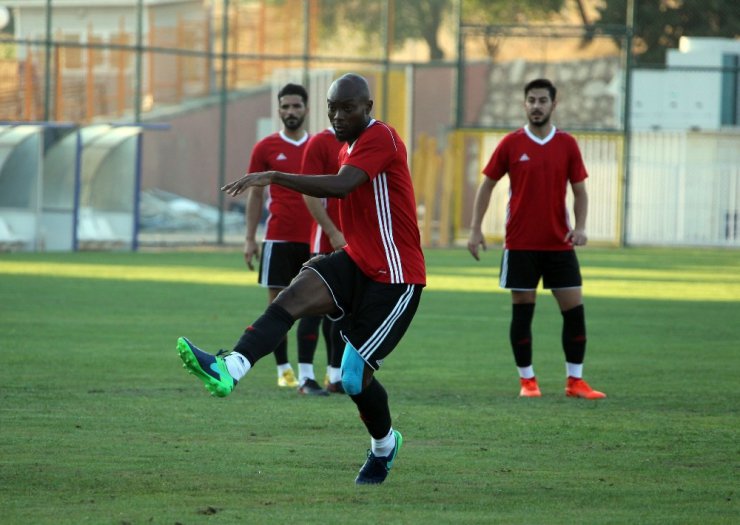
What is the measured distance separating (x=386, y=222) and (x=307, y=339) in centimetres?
391

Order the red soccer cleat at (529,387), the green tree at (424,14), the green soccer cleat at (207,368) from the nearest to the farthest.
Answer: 1. the green soccer cleat at (207,368)
2. the red soccer cleat at (529,387)
3. the green tree at (424,14)

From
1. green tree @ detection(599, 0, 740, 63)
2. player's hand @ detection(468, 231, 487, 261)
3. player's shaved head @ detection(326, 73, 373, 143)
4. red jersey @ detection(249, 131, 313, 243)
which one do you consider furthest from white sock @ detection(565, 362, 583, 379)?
green tree @ detection(599, 0, 740, 63)

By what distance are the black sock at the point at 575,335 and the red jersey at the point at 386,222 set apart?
373 centimetres

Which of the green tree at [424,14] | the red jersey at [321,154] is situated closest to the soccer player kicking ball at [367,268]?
the red jersey at [321,154]

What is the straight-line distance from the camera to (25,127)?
2733 centimetres

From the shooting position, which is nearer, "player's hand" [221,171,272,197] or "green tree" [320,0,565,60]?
"player's hand" [221,171,272,197]

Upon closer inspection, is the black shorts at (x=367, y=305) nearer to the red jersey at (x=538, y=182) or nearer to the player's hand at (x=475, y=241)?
the red jersey at (x=538, y=182)

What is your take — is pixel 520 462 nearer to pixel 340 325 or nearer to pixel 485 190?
pixel 340 325

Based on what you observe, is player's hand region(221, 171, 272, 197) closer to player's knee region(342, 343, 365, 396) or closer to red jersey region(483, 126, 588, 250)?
player's knee region(342, 343, 365, 396)

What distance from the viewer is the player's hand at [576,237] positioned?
10.3 m

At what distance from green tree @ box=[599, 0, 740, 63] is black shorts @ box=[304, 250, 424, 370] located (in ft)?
130

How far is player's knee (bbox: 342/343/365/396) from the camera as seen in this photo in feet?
22.5

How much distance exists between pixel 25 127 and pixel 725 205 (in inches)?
627

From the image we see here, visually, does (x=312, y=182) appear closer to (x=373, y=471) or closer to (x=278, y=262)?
(x=373, y=471)
